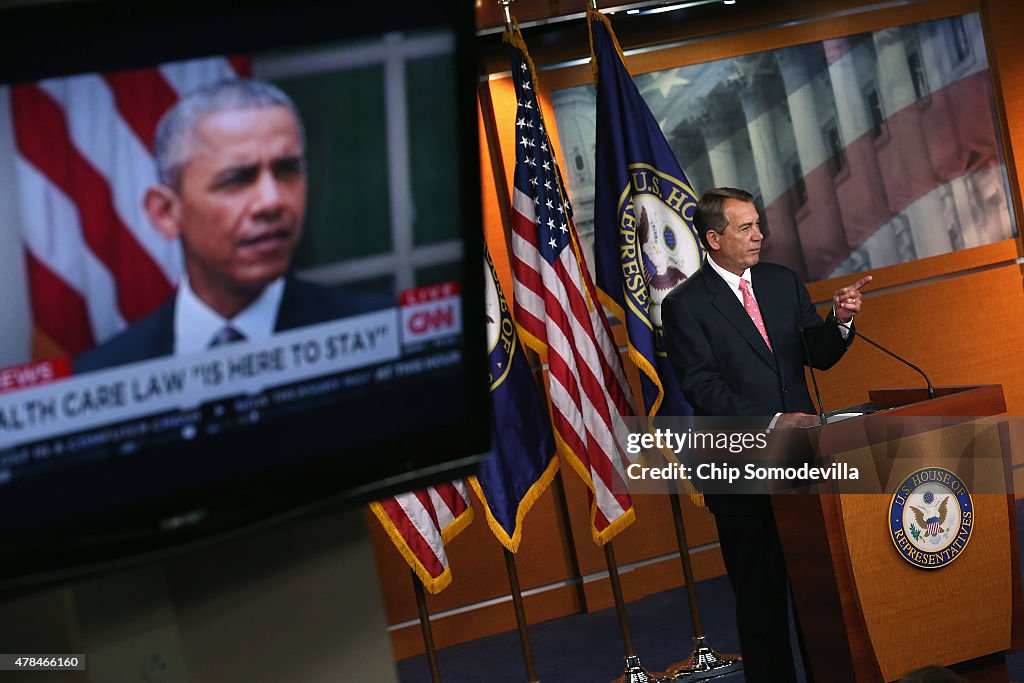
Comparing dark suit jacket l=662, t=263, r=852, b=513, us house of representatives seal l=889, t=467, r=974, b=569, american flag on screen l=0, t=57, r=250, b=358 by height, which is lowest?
us house of representatives seal l=889, t=467, r=974, b=569

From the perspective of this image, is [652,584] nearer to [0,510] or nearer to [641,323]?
[641,323]

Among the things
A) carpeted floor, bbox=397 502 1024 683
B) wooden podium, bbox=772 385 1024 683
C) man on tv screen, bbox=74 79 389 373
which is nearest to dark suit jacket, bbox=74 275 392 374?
man on tv screen, bbox=74 79 389 373

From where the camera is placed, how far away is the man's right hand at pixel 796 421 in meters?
3.12

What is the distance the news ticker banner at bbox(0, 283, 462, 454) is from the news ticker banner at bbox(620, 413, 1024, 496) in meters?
2.07

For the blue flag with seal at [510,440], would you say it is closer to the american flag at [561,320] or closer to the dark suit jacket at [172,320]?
the american flag at [561,320]

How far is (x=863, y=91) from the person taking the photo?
20.3 feet

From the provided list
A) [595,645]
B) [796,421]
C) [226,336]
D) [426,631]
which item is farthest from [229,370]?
[595,645]

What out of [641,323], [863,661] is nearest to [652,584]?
[641,323]

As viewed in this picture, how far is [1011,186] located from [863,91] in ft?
3.52

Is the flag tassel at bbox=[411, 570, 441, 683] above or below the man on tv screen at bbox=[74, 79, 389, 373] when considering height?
below

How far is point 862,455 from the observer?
3066 millimetres

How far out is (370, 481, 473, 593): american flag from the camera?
4.22 metres

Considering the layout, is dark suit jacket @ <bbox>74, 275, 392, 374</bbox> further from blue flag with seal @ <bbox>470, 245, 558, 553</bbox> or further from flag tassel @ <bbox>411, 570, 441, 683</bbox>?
flag tassel @ <bbox>411, 570, 441, 683</bbox>

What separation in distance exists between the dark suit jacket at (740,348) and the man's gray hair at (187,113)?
260cm
